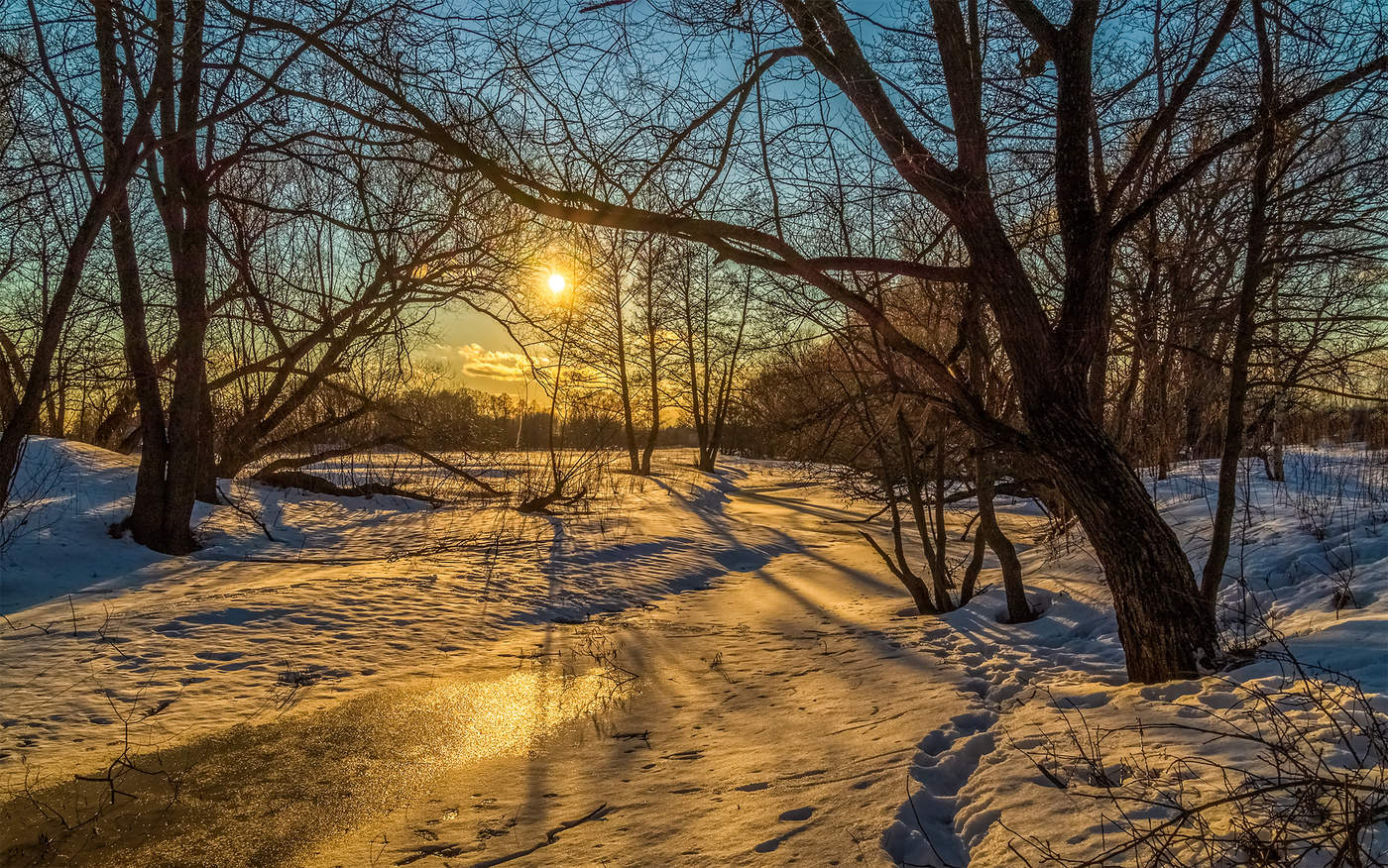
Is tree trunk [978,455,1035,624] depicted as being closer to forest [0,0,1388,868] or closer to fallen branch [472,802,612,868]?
forest [0,0,1388,868]

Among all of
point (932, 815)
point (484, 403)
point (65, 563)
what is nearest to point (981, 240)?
point (932, 815)

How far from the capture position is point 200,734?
438 centimetres

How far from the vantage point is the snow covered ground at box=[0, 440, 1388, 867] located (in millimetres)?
2941

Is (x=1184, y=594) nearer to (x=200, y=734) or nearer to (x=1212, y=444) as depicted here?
(x=200, y=734)

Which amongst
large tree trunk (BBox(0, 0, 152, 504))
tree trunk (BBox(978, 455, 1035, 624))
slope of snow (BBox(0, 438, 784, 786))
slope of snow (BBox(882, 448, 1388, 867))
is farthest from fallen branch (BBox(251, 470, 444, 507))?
slope of snow (BBox(882, 448, 1388, 867))

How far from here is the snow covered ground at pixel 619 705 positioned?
2941 millimetres

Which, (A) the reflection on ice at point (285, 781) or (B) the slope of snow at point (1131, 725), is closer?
(B) the slope of snow at point (1131, 725)

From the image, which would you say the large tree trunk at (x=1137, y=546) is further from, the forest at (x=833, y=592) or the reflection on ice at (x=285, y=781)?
the reflection on ice at (x=285, y=781)

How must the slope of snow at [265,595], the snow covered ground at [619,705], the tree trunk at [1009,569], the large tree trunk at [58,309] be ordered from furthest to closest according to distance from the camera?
the tree trunk at [1009,569] < the large tree trunk at [58,309] < the slope of snow at [265,595] < the snow covered ground at [619,705]

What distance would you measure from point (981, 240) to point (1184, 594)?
84.4 inches

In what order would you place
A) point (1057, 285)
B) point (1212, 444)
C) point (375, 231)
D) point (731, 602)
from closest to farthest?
point (1057, 285)
point (375, 231)
point (731, 602)
point (1212, 444)

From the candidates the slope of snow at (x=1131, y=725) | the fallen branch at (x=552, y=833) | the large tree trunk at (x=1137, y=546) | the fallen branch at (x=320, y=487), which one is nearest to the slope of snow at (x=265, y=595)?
the fallen branch at (x=320, y=487)

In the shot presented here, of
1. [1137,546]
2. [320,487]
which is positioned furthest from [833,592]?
[320,487]

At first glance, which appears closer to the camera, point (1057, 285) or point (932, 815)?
point (932, 815)
